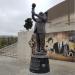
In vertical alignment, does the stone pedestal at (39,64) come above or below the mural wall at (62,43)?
below

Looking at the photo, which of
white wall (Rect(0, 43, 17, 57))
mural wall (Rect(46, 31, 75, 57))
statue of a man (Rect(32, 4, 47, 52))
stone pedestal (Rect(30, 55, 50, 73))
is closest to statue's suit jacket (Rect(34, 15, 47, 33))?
statue of a man (Rect(32, 4, 47, 52))

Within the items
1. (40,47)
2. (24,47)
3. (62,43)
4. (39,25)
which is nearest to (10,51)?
(24,47)

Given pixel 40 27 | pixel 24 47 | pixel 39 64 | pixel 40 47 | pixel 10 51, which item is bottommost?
pixel 39 64

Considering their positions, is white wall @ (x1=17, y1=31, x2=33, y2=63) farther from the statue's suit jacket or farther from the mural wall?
the statue's suit jacket

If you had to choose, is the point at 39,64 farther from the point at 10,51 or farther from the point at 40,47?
the point at 10,51


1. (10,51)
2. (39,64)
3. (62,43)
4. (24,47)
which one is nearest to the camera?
(39,64)

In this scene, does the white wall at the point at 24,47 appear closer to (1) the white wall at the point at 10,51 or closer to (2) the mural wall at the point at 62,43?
(2) the mural wall at the point at 62,43

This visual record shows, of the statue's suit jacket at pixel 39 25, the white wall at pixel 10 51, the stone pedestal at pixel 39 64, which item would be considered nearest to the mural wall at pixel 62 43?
the white wall at pixel 10 51

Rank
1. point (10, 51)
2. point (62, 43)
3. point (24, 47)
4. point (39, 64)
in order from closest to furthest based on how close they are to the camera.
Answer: point (39, 64) → point (62, 43) → point (24, 47) → point (10, 51)

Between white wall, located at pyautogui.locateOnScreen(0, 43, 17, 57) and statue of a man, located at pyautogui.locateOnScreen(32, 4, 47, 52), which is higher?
statue of a man, located at pyautogui.locateOnScreen(32, 4, 47, 52)

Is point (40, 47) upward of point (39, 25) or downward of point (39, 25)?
downward

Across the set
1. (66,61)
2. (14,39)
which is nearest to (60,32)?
(66,61)

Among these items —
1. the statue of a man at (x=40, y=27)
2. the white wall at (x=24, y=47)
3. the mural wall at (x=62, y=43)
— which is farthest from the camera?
the white wall at (x=24, y=47)

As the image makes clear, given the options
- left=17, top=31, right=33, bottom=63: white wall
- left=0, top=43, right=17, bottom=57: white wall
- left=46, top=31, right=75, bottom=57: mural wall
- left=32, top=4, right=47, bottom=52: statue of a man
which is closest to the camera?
left=32, top=4, right=47, bottom=52: statue of a man
